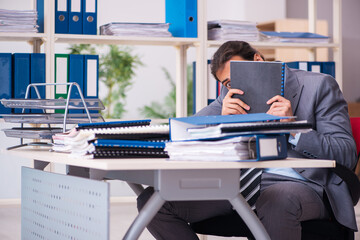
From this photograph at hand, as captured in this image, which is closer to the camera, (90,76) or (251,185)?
(251,185)

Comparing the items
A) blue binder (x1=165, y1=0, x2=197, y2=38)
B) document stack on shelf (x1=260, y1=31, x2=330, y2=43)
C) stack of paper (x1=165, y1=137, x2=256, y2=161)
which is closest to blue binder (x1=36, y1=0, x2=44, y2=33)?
blue binder (x1=165, y1=0, x2=197, y2=38)

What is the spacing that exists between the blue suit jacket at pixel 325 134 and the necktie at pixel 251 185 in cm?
15

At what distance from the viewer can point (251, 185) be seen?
201 cm

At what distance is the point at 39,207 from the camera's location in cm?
183

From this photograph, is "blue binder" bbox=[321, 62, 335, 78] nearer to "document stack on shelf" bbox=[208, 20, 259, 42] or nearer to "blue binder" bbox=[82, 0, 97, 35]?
"document stack on shelf" bbox=[208, 20, 259, 42]

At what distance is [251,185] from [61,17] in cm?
183

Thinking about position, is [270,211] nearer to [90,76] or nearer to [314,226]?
[314,226]

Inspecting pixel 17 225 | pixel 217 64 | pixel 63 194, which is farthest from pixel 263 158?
pixel 17 225

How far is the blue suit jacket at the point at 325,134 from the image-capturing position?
1897 millimetres

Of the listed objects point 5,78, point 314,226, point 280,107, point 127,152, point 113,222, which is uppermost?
point 5,78

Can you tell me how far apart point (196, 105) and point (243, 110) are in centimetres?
147

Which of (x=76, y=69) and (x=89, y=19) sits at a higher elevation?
(x=89, y=19)

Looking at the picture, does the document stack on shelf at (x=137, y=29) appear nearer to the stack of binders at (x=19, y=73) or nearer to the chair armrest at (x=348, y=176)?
the stack of binders at (x=19, y=73)

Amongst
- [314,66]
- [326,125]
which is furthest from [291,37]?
[326,125]
